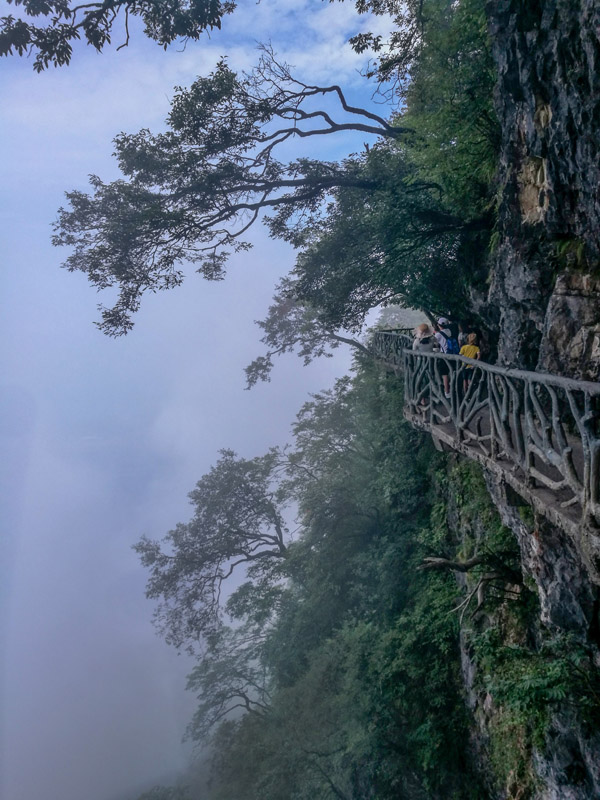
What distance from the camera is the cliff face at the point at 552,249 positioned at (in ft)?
16.0

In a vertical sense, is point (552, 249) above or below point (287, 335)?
below


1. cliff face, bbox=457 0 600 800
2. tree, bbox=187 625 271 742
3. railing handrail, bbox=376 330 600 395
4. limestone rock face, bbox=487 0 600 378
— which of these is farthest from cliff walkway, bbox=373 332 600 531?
tree, bbox=187 625 271 742

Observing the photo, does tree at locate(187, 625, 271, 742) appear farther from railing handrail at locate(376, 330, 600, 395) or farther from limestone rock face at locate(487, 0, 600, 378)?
railing handrail at locate(376, 330, 600, 395)

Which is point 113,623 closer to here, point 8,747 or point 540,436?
point 8,747

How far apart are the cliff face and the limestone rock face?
0.01 meters

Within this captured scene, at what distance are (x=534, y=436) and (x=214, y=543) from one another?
64.6ft

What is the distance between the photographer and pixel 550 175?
566 centimetres

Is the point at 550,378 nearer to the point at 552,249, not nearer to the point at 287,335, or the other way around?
the point at 552,249

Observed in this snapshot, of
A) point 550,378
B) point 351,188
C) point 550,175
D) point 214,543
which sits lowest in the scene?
point 550,378

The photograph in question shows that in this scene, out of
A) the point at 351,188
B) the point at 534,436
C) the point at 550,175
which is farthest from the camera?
the point at 351,188

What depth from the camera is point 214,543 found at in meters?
21.0

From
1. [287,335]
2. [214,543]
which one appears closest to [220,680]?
[214,543]

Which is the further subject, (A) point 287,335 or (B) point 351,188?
(A) point 287,335

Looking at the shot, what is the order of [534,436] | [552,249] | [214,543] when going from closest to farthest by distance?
[534,436] < [552,249] < [214,543]
